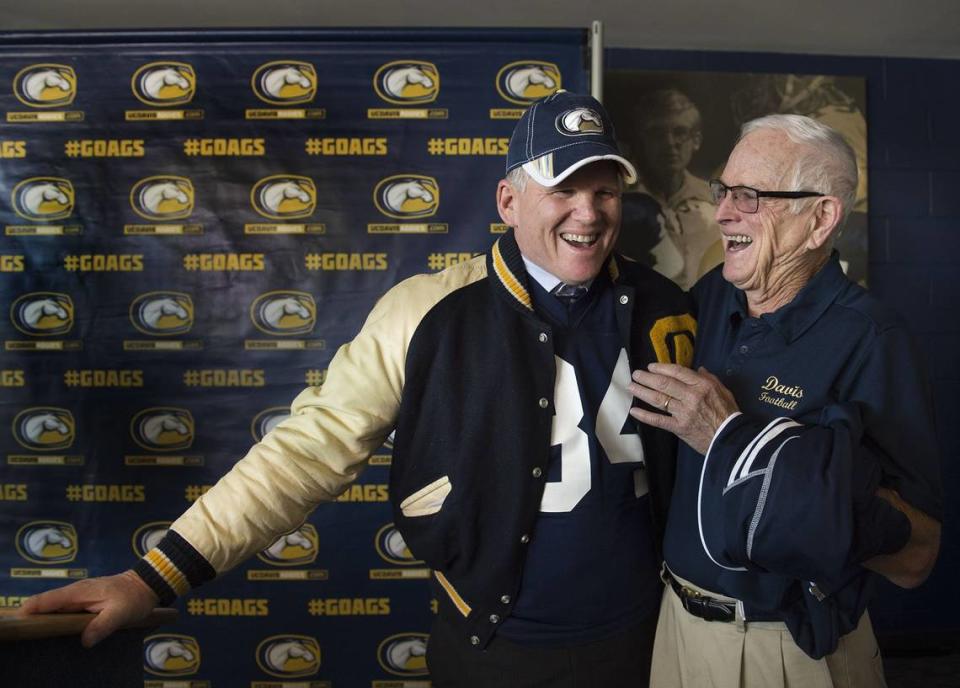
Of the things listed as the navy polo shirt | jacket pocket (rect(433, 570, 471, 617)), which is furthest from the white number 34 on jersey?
jacket pocket (rect(433, 570, 471, 617))

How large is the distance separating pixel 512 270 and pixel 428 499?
47 cm

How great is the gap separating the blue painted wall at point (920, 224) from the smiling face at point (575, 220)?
8.94 ft

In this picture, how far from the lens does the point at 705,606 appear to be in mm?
1405

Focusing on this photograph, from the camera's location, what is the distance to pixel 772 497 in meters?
1.16

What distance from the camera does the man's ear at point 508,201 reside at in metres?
1.58

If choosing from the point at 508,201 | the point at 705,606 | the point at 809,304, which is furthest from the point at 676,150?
the point at 705,606

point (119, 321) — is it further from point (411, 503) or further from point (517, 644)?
point (517, 644)

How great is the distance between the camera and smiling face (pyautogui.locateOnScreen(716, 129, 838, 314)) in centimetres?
139

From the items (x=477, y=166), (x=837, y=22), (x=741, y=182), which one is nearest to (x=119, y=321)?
(x=477, y=166)

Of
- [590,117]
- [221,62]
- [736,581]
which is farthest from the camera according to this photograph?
[221,62]

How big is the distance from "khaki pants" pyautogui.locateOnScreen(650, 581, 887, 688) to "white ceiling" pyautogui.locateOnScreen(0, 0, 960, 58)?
2775mm

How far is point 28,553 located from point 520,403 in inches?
95.5

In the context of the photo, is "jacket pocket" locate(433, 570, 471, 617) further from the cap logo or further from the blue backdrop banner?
the blue backdrop banner

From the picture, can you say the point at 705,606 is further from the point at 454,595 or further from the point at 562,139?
the point at 562,139
